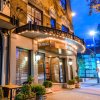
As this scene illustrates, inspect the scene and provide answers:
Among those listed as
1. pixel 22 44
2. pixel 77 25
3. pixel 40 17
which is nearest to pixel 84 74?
pixel 40 17

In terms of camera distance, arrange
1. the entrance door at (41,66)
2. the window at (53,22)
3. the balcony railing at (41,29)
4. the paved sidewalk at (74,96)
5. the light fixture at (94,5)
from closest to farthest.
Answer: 1. the light fixture at (94,5)
2. the paved sidewalk at (74,96)
3. the balcony railing at (41,29)
4. the entrance door at (41,66)
5. the window at (53,22)

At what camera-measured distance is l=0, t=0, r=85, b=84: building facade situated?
9555 mm

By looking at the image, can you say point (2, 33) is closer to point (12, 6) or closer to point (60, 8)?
point (12, 6)

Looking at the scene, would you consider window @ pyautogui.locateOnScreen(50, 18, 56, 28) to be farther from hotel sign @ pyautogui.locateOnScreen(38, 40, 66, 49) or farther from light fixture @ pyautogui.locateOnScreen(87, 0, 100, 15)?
light fixture @ pyautogui.locateOnScreen(87, 0, 100, 15)

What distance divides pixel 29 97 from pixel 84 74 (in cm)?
2748

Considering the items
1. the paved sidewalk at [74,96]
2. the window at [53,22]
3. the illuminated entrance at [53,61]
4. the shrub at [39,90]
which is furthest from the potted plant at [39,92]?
the window at [53,22]

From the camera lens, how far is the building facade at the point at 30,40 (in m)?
9.55

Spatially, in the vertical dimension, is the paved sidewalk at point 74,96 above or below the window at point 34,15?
below

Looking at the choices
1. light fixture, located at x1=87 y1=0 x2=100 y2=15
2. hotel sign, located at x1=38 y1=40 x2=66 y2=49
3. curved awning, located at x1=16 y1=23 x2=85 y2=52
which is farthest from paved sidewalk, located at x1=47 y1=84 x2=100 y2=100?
light fixture, located at x1=87 y1=0 x2=100 y2=15

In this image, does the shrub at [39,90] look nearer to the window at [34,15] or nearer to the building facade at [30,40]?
the building facade at [30,40]

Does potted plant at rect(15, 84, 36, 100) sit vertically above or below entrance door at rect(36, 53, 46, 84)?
below

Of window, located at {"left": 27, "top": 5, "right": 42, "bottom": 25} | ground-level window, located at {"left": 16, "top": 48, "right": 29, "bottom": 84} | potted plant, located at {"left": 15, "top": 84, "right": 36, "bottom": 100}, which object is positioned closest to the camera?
potted plant, located at {"left": 15, "top": 84, "right": 36, "bottom": 100}

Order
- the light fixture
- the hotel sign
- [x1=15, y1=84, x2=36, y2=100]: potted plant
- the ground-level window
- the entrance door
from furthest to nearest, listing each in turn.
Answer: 1. the entrance door
2. the hotel sign
3. the ground-level window
4. the light fixture
5. [x1=15, y1=84, x2=36, y2=100]: potted plant

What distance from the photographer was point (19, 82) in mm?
10531
